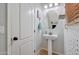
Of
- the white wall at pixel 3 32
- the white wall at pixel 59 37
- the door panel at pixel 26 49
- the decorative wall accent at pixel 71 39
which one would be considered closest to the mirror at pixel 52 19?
the white wall at pixel 59 37

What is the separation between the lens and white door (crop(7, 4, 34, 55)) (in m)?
1.30

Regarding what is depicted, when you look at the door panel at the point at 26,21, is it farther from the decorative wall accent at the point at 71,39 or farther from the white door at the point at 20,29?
the decorative wall accent at the point at 71,39

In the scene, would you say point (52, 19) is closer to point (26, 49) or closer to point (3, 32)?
point (26, 49)

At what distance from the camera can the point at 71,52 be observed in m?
1.31

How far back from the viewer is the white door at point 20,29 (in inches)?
51.3

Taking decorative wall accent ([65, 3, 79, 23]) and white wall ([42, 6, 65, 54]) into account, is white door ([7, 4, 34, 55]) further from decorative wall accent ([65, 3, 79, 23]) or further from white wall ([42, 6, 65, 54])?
decorative wall accent ([65, 3, 79, 23])

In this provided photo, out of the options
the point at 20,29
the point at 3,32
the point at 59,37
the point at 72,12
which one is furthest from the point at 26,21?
the point at 72,12

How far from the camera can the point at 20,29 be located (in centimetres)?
132

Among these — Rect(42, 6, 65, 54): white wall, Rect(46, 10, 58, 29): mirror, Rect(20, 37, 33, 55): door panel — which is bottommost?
Rect(20, 37, 33, 55): door panel

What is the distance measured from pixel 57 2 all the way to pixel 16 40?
585 mm

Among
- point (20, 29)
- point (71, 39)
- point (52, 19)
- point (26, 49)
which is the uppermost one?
point (52, 19)

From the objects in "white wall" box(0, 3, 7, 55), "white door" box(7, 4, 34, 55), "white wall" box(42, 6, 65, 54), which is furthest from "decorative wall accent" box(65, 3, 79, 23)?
"white wall" box(0, 3, 7, 55)

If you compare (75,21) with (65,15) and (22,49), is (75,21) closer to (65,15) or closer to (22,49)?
(65,15)
